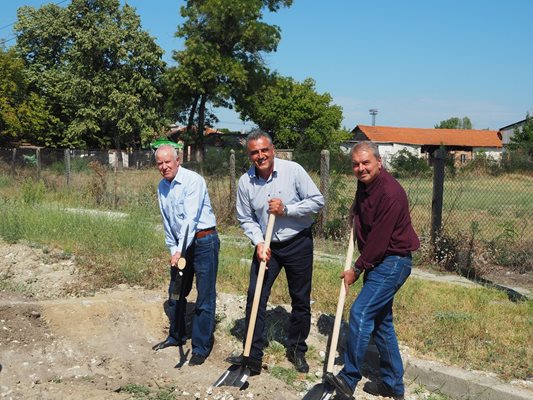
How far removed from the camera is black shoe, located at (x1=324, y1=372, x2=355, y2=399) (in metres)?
3.90

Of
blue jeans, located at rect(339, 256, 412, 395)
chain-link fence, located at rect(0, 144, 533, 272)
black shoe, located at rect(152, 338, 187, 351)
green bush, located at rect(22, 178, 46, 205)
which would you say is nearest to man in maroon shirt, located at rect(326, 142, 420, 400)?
blue jeans, located at rect(339, 256, 412, 395)

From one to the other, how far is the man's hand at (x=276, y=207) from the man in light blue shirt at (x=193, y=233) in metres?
0.74

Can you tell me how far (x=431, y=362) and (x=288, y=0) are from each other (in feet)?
124

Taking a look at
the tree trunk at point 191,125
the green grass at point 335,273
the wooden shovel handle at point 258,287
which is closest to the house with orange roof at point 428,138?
the tree trunk at point 191,125

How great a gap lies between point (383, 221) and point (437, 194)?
5.10 meters

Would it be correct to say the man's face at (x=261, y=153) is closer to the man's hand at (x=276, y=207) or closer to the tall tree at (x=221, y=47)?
the man's hand at (x=276, y=207)

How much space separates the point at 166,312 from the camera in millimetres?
5867

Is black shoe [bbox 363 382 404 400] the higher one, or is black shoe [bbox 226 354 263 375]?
black shoe [bbox 226 354 263 375]

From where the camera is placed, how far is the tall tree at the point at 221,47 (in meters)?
36.0

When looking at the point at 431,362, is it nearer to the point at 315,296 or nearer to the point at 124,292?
the point at 315,296

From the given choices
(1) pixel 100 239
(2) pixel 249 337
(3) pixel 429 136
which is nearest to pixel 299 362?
(2) pixel 249 337

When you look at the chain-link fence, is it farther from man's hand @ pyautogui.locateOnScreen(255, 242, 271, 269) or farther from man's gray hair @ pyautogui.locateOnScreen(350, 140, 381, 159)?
man's gray hair @ pyautogui.locateOnScreen(350, 140, 381, 159)

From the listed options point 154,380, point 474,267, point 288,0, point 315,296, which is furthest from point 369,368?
point 288,0

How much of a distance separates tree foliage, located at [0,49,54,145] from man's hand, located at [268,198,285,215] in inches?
1214
